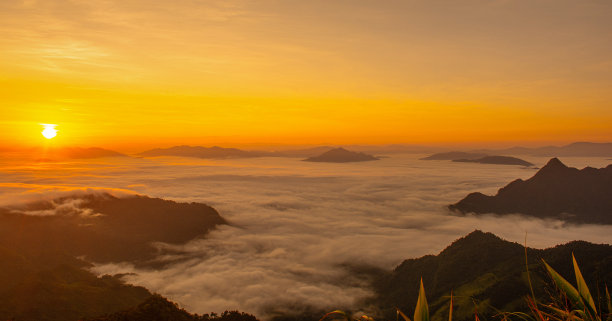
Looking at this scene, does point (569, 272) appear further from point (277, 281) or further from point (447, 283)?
point (277, 281)

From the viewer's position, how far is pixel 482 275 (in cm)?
8625

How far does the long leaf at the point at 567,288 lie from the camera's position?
12.5 ft

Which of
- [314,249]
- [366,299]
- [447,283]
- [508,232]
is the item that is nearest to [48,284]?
[366,299]

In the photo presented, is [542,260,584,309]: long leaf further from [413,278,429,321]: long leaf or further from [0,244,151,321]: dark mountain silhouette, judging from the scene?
[0,244,151,321]: dark mountain silhouette

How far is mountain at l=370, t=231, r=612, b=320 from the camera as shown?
6850 cm

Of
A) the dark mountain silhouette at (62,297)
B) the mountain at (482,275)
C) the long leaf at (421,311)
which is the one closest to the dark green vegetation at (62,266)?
the dark mountain silhouette at (62,297)

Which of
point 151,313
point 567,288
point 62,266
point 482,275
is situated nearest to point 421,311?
point 567,288

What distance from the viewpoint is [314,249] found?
18438 cm

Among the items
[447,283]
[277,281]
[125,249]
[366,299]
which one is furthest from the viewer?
[125,249]

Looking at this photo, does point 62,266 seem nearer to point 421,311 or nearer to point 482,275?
point 482,275

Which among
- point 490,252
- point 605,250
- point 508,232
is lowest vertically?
point 508,232

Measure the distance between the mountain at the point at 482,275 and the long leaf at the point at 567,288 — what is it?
190 ft

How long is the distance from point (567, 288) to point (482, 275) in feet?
313

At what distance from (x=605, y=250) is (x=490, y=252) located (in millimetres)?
25673
